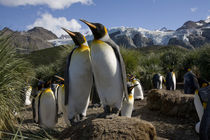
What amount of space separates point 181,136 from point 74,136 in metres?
3.15

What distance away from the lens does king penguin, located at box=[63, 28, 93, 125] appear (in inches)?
124

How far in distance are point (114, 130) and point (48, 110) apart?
2774mm

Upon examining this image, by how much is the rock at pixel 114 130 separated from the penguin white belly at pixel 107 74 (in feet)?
1.53

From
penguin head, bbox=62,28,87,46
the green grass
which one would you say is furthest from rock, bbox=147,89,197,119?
the green grass

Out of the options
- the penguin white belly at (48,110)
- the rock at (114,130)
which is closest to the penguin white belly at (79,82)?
the rock at (114,130)

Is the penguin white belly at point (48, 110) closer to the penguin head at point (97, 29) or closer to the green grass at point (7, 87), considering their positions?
the green grass at point (7, 87)

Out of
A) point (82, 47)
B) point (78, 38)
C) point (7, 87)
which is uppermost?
point (78, 38)

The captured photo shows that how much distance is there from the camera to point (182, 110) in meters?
5.55

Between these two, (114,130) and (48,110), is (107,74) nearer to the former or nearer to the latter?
(114,130)

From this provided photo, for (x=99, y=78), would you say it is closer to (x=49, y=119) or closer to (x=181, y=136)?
(x=49, y=119)

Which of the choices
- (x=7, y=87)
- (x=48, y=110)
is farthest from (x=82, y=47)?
(x=48, y=110)

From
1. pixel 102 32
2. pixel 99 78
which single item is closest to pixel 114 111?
pixel 99 78

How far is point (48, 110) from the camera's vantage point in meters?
4.66

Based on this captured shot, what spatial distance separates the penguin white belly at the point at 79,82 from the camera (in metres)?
3.14
